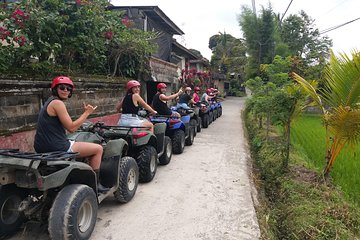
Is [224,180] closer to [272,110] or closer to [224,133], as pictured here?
[272,110]

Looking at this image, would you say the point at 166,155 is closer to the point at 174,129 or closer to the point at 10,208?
the point at 174,129

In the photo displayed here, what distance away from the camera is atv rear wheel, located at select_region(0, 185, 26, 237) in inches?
117

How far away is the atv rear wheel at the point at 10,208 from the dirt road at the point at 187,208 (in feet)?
1.04

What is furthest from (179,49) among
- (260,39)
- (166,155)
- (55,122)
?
(55,122)

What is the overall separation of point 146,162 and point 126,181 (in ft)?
2.78

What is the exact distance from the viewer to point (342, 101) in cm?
438

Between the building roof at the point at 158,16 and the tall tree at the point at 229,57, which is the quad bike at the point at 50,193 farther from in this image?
the tall tree at the point at 229,57

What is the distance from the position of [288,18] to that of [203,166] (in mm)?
30012

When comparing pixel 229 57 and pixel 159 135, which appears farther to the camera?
pixel 229 57

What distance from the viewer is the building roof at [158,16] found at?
12.4m

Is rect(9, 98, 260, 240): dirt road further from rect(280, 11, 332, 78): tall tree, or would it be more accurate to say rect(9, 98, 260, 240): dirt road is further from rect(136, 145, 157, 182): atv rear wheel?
rect(280, 11, 332, 78): tall tree

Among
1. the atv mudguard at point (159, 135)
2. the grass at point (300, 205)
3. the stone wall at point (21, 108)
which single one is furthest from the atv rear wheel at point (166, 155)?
the stone wall at point (21, 108)

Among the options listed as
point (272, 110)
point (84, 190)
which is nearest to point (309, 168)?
point (272, 110)

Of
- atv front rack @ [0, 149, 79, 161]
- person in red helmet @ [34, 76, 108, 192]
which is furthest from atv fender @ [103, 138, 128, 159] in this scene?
atv front rack @ [0, 149, 79, 161]
